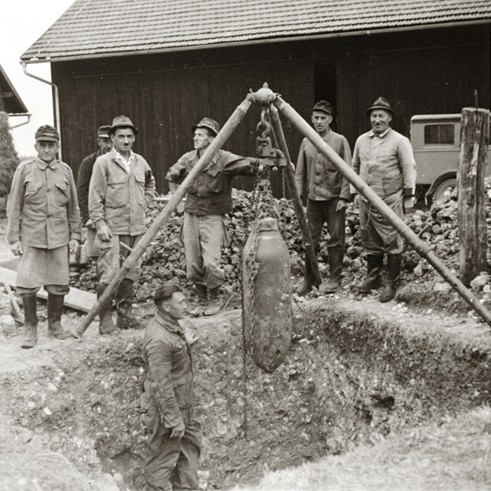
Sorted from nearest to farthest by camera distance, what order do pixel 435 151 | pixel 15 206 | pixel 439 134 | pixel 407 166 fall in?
pixel 15 206 → pixel 407 166 → pixel 435 151 → pixel 439 134

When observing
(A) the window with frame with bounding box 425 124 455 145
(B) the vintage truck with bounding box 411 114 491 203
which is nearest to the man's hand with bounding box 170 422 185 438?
(B) the vintage truck with bounding box 411 114 491 203

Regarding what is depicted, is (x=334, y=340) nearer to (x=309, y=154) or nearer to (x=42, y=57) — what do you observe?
(x=309, y=154)

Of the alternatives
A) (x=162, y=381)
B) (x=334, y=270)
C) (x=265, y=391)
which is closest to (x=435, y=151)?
(x=334, y=270)

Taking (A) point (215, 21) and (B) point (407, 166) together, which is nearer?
(B) point (407, 166)

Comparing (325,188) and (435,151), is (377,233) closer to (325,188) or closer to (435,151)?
(325,188)

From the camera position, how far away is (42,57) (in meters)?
15.8

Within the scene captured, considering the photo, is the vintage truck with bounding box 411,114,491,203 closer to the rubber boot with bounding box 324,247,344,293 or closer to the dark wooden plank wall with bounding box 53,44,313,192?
the dark wooden plank wall with bounding box 53,44,313,192

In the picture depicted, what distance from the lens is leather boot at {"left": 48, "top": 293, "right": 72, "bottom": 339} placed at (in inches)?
282

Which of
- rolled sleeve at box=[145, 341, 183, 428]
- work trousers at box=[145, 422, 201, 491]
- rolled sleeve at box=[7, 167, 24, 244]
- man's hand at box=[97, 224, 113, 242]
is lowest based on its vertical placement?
work trousers at box=[145, 422, 201, 491]

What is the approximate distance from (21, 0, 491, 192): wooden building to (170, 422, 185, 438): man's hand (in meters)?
9.40

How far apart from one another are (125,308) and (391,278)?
2.81 m

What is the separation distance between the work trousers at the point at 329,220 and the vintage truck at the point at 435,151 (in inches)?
217

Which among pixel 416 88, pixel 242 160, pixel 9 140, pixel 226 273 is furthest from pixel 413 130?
pixel 9 140

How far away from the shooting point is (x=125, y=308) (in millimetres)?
7531
